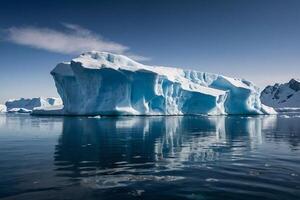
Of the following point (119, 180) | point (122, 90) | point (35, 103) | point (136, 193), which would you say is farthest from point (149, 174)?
point (35, 103)

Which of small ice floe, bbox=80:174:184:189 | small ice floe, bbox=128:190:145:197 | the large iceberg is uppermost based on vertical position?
the large iceberg

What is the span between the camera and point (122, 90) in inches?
2445

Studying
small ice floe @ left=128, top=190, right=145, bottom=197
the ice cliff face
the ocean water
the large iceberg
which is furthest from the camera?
the ice cliff face

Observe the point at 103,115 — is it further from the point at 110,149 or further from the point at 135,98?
the point at 110,149

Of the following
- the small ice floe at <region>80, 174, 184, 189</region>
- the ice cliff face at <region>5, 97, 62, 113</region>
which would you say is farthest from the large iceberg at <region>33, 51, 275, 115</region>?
the ice cliff face at <region>5, 97, 62, 113</region>

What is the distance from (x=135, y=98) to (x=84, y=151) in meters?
48.4

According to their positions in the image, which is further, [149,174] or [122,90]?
[122,90]

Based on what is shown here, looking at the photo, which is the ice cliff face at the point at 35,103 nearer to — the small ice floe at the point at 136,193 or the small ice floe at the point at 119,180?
the small ice floe at the point at 119,180

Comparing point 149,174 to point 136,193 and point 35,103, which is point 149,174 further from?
point 35,103

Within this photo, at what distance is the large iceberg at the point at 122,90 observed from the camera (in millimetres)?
61406

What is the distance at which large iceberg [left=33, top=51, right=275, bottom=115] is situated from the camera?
61.4 metres

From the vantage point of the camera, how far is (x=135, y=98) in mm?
65125

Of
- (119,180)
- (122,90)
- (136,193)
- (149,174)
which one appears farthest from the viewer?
(122,90)

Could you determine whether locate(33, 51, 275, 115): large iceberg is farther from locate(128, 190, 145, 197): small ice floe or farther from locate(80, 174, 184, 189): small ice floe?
locate(128, 190, 145, 197): small ice floe
